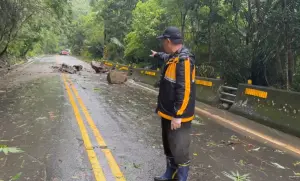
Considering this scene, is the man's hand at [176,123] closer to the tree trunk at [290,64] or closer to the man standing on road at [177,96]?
the man standing on road at [177,96]

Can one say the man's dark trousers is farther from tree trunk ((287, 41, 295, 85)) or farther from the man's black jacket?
tree trunk ((287, 41, 295, 85))

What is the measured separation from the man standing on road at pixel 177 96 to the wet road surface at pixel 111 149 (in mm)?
797

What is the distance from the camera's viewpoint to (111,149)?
20.7ft

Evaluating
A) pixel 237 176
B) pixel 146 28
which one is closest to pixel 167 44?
pixel 237 176

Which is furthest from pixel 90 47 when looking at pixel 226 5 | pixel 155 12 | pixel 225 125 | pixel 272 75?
pixel 225 125

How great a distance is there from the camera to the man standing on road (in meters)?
4.18

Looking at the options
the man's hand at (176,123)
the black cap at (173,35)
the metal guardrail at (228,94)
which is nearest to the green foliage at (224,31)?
the metal guardrail at (228,94)

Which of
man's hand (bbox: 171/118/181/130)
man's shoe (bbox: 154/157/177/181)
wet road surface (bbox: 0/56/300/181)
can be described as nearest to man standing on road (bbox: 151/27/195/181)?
man's hand (bbox: 171/118/181/130)

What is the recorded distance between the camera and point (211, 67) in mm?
16375

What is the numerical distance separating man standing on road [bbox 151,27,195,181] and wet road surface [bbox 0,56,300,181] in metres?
0.80

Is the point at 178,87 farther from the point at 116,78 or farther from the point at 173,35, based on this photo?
the point at 116,78

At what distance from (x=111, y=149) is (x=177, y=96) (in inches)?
100

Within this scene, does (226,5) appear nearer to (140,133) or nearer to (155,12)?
(155,12)

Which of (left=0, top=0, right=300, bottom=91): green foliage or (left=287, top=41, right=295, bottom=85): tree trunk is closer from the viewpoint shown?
(left=287, top=41, right=295, bottom=85): tree trunk
